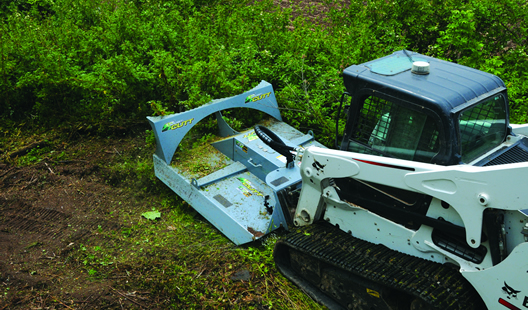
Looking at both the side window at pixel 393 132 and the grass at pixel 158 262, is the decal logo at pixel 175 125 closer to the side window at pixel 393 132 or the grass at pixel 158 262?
the grass at pixel 158 262

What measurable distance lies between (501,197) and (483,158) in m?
0.72

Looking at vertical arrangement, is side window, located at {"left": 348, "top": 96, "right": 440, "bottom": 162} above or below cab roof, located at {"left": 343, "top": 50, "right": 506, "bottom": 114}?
below

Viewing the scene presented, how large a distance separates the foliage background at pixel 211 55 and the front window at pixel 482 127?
9.34 feet

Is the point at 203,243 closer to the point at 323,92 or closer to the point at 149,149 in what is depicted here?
the point at 149,149

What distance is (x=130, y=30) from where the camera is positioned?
7.34 m

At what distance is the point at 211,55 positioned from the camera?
698cm

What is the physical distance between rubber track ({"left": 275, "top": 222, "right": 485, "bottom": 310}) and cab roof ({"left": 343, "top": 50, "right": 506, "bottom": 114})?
3.90 feet

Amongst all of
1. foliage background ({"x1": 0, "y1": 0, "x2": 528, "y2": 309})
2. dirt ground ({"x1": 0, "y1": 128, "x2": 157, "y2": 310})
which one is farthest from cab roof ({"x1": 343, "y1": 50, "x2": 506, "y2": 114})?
dirt ground ({"x1": 0, "y1": 128, "x2": 157, "y2": 310})

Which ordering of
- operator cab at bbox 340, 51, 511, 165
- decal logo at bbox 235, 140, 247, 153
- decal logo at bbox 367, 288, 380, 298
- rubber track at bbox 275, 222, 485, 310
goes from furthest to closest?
decal logo at bbox 235, 140, 247, 153, decal logo at bbox 367, 288, 380, 298, operator cab at bbox 340, 51, 511, 165, rubber track at bbox 275, 222, 485, 310

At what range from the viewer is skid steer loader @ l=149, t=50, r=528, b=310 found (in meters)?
2.98

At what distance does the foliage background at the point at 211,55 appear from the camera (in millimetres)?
6598

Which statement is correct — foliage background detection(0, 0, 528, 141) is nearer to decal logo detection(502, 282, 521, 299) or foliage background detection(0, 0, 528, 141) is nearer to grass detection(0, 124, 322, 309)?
grass detection(0, 124, 322, 309)

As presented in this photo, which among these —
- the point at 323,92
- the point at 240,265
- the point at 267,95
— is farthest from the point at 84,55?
the point at 240,265

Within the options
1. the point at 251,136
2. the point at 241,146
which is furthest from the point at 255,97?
the point at 241,146
